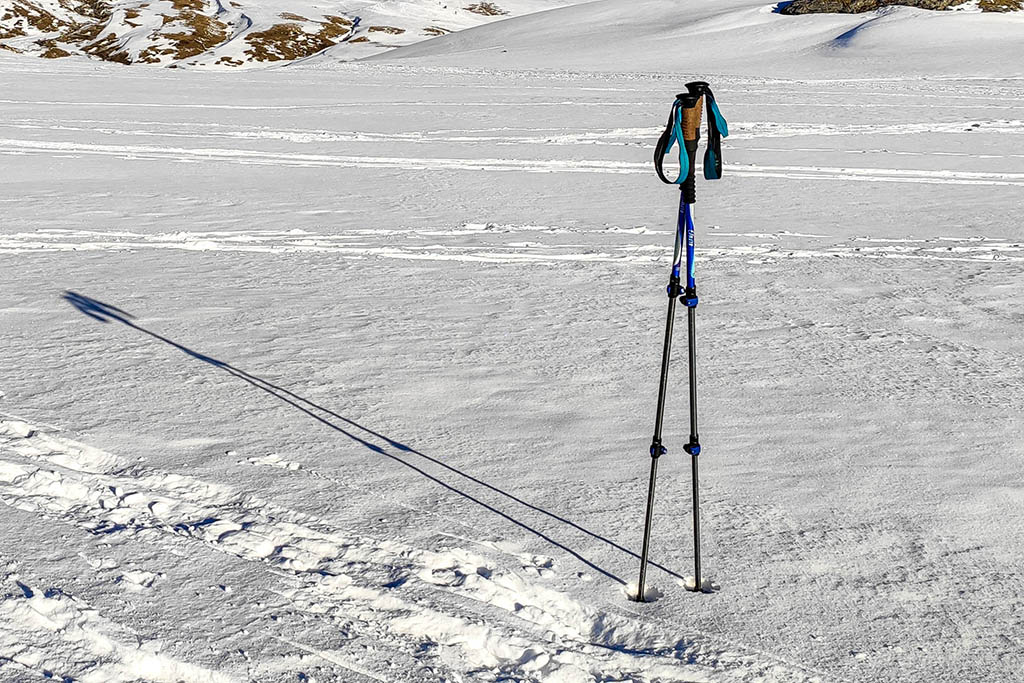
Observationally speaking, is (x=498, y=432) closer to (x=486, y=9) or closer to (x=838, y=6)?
(x=838, y=6)

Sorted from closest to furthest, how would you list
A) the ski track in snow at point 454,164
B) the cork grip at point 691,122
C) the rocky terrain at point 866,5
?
the cork grip at point 691,122 → the ski track in snow at point 454,164 → the rocky terrain at point 866,5

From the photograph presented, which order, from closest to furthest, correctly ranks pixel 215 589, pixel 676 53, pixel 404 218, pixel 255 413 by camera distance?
1. pixel 215 589
2. pixel 255 413
3. pixel 404 218
4. pixel 676 53

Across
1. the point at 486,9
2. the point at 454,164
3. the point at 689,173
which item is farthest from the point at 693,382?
the point at 486,9

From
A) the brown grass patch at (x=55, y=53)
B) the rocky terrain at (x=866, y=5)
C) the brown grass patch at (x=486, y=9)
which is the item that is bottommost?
the rocky terrain at (x=866, y=5)

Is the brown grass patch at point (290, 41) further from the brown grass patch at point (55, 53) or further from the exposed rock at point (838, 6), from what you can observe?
Result: the exposed rock at point (838, 6)

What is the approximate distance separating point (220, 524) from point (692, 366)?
1.71 metres

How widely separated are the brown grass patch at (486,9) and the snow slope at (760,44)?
22275 millimetres

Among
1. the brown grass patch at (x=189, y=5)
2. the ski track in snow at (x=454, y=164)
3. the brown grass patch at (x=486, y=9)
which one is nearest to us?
the ski track in snow at (x=454, y=164)

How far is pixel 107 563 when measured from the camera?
3.25m

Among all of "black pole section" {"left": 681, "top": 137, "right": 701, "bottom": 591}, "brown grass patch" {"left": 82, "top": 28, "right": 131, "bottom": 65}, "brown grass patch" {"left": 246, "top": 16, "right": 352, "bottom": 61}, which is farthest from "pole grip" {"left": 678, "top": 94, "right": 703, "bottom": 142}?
"brown grass patch" {"left": 82, "top": 28, "right": 131, "bottom": 65}

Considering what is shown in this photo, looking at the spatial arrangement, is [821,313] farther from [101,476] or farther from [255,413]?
[101,476]

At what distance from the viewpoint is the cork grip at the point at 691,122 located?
293 cm

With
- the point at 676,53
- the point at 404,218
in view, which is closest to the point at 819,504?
the point at 404,218

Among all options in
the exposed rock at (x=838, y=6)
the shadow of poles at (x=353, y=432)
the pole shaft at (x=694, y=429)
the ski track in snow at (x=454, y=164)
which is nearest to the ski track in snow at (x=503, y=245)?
the shadow of poles at (x=353, y=432)
